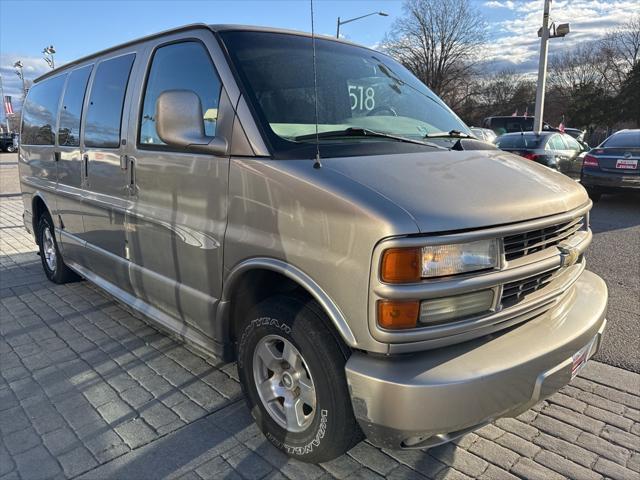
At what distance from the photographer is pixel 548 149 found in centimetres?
1108

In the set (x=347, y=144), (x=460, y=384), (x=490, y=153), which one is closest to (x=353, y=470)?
(x=460, y=384)

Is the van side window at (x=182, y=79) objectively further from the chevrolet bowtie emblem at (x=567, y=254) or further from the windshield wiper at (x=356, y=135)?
the chevrolet bowtie emblem at (x=567, y=254)

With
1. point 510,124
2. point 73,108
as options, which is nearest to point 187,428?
point 73,108

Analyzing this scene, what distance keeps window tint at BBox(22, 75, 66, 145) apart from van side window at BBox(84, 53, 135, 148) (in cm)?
102

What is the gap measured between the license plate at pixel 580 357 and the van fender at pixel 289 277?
45.6 inches

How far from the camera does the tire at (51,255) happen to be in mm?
5211

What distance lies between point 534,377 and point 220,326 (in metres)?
1.63

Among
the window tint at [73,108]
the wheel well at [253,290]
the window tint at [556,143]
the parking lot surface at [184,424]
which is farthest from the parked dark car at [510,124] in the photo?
the wheel well at [253,290]

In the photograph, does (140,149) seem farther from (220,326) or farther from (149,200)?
(220,326)

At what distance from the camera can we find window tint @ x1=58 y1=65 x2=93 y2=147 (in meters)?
4.23

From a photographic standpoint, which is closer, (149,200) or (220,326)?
(220,326)

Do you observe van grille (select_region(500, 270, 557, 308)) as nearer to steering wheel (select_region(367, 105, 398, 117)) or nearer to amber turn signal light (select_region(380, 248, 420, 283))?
amber turn signal light (select_region(380, 248, 420, 283))

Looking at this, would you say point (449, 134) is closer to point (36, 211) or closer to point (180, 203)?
point (180, 203)

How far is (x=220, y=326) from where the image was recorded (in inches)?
110
